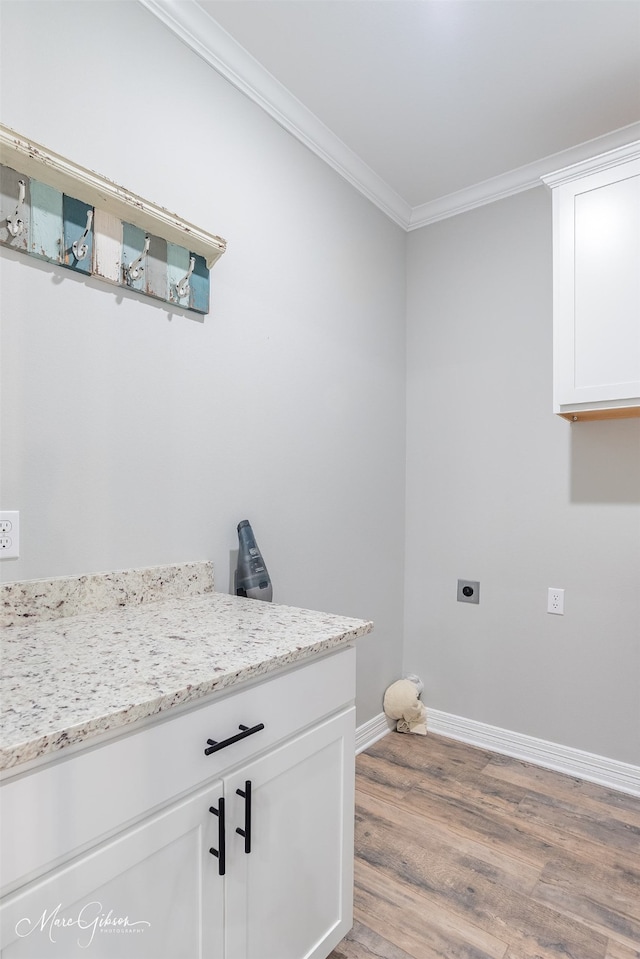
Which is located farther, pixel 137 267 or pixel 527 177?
pixel 527 177

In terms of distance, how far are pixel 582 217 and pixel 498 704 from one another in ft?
6.45

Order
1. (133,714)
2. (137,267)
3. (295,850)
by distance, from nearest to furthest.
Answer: (133,714) → (295,850) → (137,267)

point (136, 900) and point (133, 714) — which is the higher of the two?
point (133, 714)

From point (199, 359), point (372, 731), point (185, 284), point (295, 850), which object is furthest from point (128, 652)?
point (372, 731)

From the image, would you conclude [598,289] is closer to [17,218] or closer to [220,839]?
[17,218]

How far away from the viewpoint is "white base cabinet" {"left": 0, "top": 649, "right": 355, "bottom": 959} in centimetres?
71

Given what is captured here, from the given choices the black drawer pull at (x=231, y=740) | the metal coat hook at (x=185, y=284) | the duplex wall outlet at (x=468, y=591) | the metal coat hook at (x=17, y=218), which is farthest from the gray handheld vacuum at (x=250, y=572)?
the duplex wall outlet at (x=468, y=591)

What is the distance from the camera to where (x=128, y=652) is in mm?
991

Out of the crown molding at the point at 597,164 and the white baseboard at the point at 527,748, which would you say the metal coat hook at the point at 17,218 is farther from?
the white baseboard at the point at 527,748

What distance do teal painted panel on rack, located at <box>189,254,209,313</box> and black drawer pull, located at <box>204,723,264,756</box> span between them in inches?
45.2

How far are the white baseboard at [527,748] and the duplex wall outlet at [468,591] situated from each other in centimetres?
54

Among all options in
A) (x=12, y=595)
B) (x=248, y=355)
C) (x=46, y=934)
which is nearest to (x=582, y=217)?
(x=248, y=355)

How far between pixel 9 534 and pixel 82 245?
27.8 inches

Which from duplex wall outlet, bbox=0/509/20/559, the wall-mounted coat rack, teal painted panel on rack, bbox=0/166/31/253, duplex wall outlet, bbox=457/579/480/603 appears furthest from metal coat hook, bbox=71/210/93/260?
duplex wall outlet, bbox=457/579/480/603
